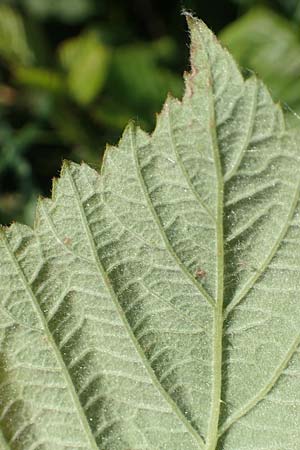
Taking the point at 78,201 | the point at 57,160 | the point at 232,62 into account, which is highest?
the point at 232,62

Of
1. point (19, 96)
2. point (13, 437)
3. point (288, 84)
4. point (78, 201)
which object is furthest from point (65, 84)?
point (13, 437)

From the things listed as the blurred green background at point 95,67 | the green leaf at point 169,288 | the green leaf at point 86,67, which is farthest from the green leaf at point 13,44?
the green leaf at point 169,288

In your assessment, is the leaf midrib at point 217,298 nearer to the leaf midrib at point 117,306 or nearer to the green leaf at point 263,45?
the leaf midrib at point 117,306

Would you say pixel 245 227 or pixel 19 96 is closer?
pixel 245 227

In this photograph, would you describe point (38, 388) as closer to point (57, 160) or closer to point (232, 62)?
point (232, 62)

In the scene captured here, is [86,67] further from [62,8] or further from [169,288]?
[169,288]

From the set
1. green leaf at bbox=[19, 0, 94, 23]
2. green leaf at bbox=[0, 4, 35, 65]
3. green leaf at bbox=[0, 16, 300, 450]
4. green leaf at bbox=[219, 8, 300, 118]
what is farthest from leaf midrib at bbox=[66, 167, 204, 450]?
green leaf at bbox=[19, 0, 94, 23]
